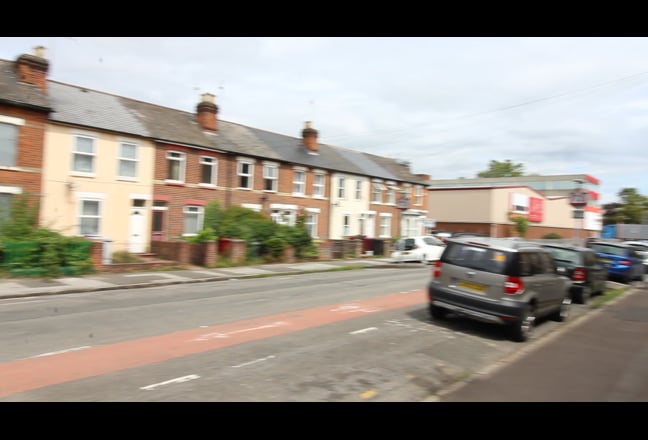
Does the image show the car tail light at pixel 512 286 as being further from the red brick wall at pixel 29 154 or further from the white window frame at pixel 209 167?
the white window frame at pixel 209 167

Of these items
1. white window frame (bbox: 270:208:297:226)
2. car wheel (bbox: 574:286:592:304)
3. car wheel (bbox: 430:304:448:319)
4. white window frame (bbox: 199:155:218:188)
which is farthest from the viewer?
white window frame (bbox: 270:208:297:226)

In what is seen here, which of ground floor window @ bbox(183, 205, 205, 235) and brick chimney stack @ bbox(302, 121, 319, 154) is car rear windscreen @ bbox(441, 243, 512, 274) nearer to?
ground floor window @ bbox(183, 205, 205, 235)

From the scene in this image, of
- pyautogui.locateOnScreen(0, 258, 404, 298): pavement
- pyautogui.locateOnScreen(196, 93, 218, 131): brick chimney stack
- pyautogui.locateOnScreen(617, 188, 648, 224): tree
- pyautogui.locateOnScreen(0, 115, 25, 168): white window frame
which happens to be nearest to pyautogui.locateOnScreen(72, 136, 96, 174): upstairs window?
pyautogui.locateOnScreen(0, 115, 25, 168): white window frame

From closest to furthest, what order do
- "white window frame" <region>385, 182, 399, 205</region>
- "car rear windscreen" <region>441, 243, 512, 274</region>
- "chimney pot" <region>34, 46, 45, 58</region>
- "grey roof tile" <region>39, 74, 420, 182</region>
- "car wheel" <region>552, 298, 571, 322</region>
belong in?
"car rear windscreen" <region>441, 243, 512, 274</region> < "car wheel" <region>552, 298, 571, 322</region> < "chimney pot" <region>34, 46, 45, 58</region> < "grey roof tile" <region>39, 74, 420, 182</region> < "white window frame" <region>385, 182, 399, 205</region>

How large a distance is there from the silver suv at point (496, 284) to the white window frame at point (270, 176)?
62.3 feet

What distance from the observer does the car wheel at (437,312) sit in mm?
9512

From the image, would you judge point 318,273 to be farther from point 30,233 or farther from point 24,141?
point 24,141

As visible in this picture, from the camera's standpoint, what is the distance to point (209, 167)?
24391mm

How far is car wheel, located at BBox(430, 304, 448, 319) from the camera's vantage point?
9.51 m

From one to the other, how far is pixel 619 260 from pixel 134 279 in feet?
58.9

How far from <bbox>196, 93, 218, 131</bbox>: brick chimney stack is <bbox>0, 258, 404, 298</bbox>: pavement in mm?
9543

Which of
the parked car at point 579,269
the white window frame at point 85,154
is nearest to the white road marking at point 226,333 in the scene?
the parked car at point 579,269

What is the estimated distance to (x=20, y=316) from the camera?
9.13 metres
